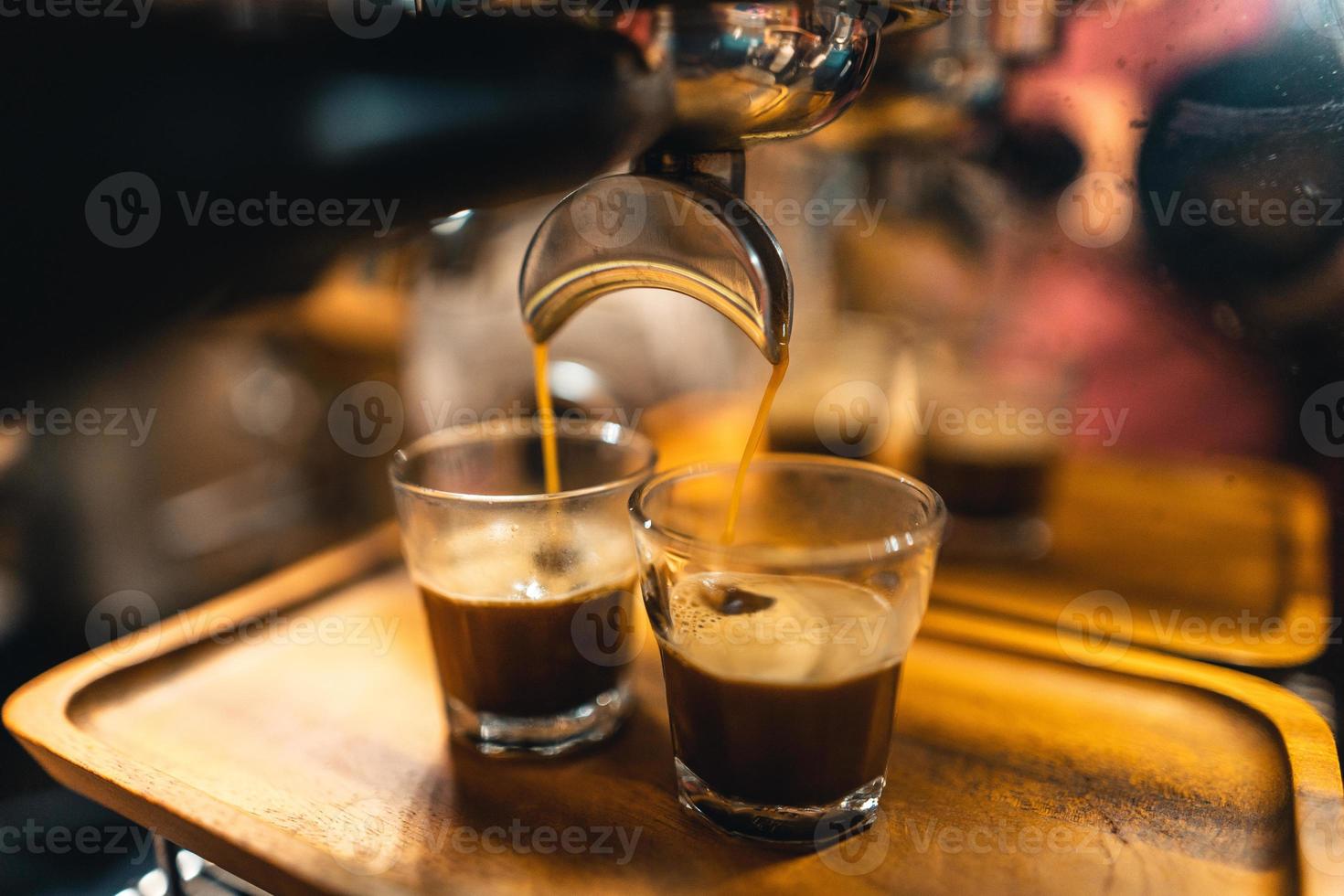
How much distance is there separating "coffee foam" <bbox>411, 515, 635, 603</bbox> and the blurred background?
16 centimetres

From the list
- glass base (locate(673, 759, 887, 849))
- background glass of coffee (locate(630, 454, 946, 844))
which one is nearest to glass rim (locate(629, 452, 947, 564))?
background glass of coffee (locate(630, 454, 946, 844))

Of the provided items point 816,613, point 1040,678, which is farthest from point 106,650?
point 1040,678

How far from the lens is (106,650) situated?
2.13ft

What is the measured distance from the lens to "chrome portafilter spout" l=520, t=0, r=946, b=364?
0.43 metres

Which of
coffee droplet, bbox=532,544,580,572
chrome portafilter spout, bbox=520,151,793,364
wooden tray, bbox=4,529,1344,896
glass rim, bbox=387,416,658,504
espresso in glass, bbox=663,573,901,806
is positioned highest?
chrome portafilter spout, bbox=520,151,793,364

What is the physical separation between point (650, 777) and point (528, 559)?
14cm

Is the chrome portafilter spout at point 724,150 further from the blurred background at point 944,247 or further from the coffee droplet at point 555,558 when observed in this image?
the coffee droplet at point 555,558

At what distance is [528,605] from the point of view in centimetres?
54

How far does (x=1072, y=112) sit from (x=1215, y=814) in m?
0.49

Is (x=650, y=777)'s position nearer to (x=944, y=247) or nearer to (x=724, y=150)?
(x=724, y=150)

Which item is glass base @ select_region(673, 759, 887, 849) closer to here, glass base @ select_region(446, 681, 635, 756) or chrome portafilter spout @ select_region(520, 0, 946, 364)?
glass base @ select_region(446, 681, 635, 756)

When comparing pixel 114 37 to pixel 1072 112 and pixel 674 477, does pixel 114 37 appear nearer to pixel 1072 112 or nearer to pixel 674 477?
pixel 674 477

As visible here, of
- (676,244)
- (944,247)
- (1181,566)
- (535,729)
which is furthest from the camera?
(944,247)

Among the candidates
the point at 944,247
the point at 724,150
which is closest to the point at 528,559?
the point at 724,150
